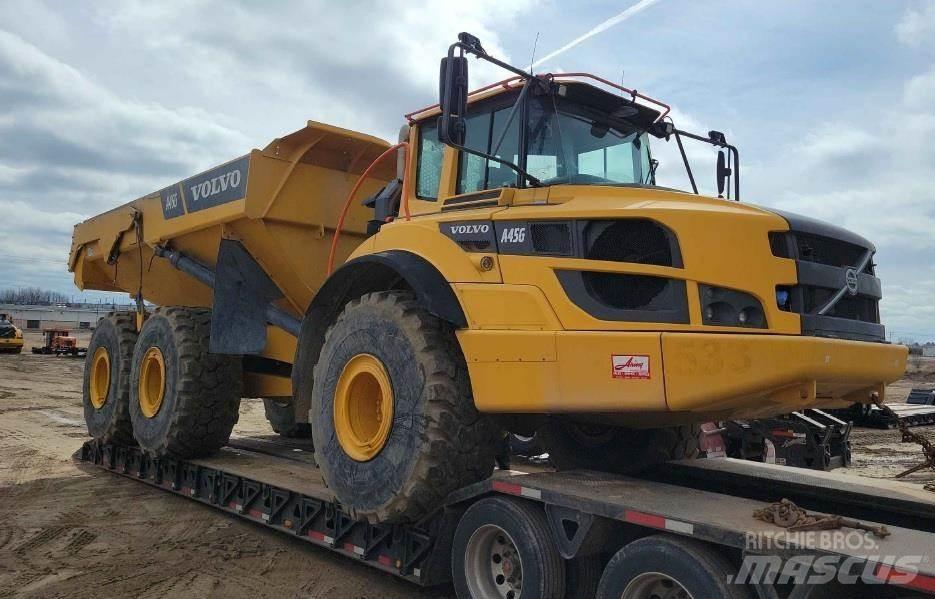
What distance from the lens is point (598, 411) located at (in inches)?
147

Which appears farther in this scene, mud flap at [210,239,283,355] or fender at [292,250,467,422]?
mud flap at [210,239,283,355]

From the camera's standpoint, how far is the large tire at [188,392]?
717 centimetres

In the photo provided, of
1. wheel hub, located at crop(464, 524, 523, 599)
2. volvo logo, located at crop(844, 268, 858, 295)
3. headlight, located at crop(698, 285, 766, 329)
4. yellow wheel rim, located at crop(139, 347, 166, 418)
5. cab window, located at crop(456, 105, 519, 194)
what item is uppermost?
cab window, located at crop(456, 105, 519, 194)

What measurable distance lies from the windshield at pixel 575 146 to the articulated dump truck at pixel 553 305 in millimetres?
14

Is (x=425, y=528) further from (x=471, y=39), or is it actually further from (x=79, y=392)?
(x=79, y=392)

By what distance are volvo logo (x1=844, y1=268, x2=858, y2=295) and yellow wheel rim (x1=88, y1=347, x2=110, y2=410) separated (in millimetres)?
8116

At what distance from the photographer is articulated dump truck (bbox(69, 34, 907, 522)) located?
350cm

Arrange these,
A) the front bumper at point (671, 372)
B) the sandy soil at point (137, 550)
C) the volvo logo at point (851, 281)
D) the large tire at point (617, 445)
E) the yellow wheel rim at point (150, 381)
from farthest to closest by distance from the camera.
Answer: the yellow wheel rim at point (150, 381) < the large tire at point (617, 445) < the sandy soil at point (137, 550) < the volvo logo at point (851, 281) < the front bumper at point (671, 372)

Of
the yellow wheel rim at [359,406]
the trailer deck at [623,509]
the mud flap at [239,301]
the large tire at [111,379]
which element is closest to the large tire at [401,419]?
the yellow wheel rim at [359,406]

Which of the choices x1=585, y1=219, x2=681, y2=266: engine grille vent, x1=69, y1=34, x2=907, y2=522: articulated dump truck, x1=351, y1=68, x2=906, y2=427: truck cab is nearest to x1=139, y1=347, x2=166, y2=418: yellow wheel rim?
x1=69, y1=34, x2=907, y2=522: articulated dump truck

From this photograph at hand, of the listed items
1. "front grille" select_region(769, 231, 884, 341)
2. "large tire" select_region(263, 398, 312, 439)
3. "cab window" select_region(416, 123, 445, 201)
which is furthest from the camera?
"large tire" select_region(263, 398, 312, 439)

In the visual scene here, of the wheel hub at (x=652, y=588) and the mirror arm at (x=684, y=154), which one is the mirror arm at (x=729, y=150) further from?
the wheel hub at (x=652, y=588)

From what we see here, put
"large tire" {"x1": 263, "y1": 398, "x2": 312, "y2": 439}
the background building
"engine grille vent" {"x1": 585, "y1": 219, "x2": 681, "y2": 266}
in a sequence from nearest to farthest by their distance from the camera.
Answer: "engine grille vent" {"x1": 585, "y1": 219, "x2": 681, "y2": 266}
"large tire" {"x1": 263, "y1": 398, "x2": 312, "y2": 439}
the background building

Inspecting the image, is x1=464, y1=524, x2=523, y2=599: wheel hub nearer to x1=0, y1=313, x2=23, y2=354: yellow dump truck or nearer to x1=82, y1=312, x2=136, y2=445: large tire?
x1=82, y1=312, x2=136, y2=445: large tire
